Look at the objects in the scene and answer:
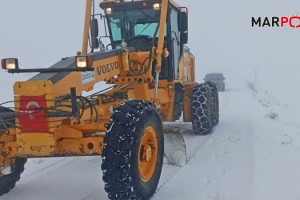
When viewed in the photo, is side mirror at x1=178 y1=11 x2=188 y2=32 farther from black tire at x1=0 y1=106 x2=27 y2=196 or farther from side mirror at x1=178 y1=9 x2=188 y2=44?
black tire at x1=0 y1=106 x2=27 y2=196

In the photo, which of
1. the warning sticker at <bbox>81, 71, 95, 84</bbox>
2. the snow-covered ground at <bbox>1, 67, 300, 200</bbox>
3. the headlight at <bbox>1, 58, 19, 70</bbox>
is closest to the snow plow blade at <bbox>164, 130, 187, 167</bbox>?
the snow-covered ground at <bbox>1, 67, 300, 200</bbox>

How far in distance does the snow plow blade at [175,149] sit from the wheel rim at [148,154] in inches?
39.0

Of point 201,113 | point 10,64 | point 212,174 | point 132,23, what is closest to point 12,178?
point 10,64

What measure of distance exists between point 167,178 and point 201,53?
68.5 m

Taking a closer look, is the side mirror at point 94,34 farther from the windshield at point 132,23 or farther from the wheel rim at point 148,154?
the wheel rim at point 148,154

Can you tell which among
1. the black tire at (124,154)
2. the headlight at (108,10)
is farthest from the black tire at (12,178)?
the headlight at (108,10)

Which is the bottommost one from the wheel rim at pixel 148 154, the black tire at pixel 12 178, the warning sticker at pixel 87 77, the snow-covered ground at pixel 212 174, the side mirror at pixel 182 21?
the snow-covered ground at pixel 212 174

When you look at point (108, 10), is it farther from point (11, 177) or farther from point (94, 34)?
point (11, 177)

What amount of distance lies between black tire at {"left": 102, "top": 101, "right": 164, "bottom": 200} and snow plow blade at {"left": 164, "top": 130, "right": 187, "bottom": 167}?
1449mm

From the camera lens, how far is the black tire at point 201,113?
339 inches

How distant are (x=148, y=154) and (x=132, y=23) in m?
3.83

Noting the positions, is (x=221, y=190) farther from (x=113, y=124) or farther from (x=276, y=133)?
(x=276, y=133)

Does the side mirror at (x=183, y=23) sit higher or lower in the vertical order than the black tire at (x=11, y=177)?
higher

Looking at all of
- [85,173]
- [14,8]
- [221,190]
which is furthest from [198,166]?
[14,8]
